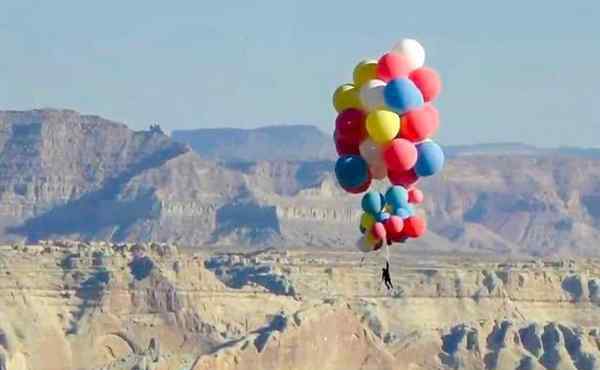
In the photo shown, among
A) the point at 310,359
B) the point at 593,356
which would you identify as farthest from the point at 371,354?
the point at 593,356

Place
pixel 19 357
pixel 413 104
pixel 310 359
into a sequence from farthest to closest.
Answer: pixel 19 357 → pixel 310 359 → pixel 413 104

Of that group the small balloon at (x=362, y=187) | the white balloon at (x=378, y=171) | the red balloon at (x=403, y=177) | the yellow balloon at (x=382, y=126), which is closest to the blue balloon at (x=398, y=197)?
the red balloon at (x=403, y=177)

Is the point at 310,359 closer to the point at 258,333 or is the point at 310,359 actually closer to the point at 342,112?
the point at 258,333

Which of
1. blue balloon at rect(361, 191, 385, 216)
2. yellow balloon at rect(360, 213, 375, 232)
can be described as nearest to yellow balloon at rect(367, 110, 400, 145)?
blue balloon at rect(361, 191, 385, 216)

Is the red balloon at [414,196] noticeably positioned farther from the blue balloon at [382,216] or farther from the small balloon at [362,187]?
the small balloon at [362,187]

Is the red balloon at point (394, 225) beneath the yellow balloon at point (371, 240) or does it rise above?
above

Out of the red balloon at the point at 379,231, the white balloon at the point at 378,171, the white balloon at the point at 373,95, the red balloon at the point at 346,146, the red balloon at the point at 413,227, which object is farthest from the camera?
the red balloon at the point at 413,227
